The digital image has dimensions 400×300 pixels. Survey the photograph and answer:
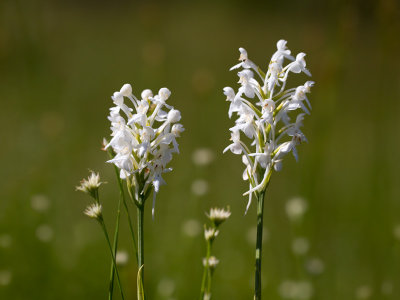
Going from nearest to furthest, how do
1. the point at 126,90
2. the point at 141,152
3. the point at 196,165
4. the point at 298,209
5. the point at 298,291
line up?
the point at 141,152 < the point at 126,90 < the point at 298,291 < the point at 298,209 < the point at 196,165

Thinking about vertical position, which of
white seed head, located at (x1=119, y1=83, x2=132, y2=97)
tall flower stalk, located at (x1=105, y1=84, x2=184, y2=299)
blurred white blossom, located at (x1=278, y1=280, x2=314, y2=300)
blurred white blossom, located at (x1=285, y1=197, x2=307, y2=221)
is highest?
white seed head, located at (x1=119, y1=83, x2=132, y2=97)

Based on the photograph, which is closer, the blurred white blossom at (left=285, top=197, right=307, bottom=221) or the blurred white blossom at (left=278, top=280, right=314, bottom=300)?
the blurred white blossom at (left=278, top=280, right=314, bottom=300)

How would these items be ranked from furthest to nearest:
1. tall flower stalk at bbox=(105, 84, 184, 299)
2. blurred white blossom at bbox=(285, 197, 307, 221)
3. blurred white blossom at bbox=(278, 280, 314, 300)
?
blurred white blossom at bbox=(285, 197, 307, 221) → blurred white blossom at bbox=(278, 280, 314, 300) → tall flower stalk at bbox=(105, 84, 184, 299)

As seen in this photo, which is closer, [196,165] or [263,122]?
[263,122]

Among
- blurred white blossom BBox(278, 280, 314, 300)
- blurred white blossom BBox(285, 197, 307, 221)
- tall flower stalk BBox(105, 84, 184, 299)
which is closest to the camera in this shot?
tall flower stalk BBox(105, 84, 184, 299)

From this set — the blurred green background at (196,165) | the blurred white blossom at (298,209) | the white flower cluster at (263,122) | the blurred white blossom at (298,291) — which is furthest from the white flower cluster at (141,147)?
the blurred white blossom at (298,209)

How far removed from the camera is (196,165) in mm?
3838

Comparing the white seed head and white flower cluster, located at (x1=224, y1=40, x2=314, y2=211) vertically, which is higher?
the white seed head

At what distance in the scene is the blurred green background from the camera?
3088 mm

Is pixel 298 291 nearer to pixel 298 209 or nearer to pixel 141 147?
pixel 298 209

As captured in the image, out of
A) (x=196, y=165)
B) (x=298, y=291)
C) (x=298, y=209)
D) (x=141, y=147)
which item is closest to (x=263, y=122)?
→ (x=141, y=147)

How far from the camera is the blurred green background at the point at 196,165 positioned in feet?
10.1

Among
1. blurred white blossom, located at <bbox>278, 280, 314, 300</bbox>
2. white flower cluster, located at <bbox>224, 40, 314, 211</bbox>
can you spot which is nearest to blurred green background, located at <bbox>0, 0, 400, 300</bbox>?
blurred white blossom, located at <bbox>278, 280, 314, 300</bbox>

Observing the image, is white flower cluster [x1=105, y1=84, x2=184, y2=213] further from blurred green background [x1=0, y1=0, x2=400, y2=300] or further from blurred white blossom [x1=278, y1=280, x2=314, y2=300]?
blurred white blossom [x1=278, y1=280, x2=314, y2=300]
